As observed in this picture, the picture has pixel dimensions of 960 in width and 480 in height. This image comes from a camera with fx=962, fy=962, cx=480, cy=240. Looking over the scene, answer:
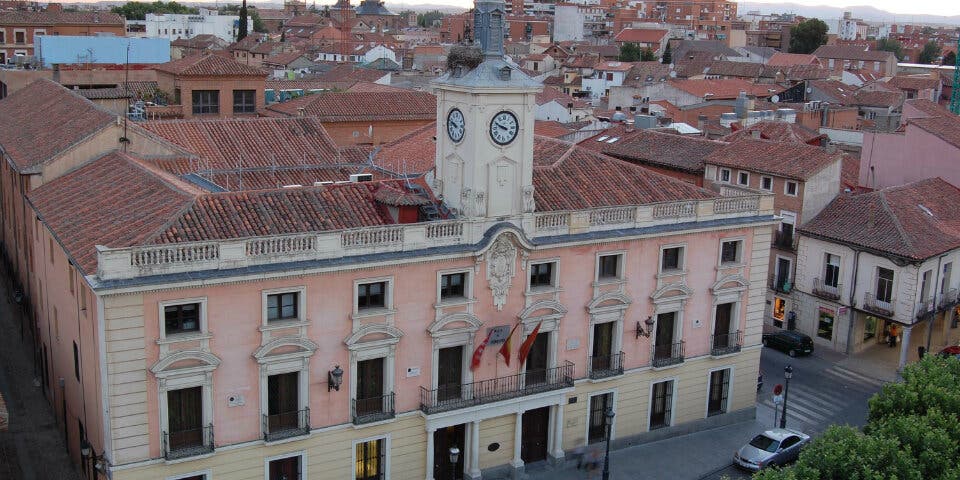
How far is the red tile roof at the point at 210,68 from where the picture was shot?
195ft

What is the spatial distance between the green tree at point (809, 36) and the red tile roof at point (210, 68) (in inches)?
5414

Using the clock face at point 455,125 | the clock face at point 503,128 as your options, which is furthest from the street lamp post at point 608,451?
the clock face at point 455,125

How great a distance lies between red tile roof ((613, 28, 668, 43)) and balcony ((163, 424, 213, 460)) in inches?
6285

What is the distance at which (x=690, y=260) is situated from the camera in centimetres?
3791

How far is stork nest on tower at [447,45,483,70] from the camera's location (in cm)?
3312

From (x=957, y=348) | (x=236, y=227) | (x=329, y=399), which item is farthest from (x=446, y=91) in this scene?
(x=957, y=348)

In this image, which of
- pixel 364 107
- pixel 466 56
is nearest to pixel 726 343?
pixel 466 56

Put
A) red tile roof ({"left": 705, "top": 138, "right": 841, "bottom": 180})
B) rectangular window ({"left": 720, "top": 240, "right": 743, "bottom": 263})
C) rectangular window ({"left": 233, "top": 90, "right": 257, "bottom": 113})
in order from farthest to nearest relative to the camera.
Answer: rectangular window ({"left": 233, "top": 90, "right": 257, "bottom": 113}), red tile roof ({"left": 705, "top": 138, "right": 841, "bottom": 180}), rectangular window ({"left": 720, "top": 240, "right": 743, "bottom": 263})

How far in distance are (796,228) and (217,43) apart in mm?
106489

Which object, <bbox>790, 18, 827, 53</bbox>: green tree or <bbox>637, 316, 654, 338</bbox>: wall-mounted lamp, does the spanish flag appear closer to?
<bbox>637, 316, 654, 338</bbox>: wall-mounted lamp

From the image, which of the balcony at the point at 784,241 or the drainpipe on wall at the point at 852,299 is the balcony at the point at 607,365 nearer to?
the drainpipe on wall at the point at 852,299

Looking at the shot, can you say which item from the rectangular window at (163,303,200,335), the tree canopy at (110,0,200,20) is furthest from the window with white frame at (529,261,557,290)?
the tree canopy at (110,0,200,20)

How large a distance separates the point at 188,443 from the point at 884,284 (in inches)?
1333

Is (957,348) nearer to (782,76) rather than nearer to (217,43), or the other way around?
(782,76)
